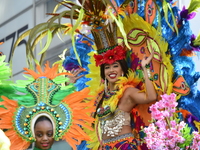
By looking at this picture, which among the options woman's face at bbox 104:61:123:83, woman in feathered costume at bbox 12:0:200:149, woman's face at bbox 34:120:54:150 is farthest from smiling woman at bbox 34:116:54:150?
woman's face at bbox 104:61:123:83

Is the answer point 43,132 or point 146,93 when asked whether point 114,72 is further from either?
point 43,132

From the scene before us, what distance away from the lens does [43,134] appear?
3.59 metres

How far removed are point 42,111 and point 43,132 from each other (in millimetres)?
140

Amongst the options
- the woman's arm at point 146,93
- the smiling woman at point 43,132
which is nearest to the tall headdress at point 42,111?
the smiling woman at point 43,132

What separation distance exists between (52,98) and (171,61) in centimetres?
137

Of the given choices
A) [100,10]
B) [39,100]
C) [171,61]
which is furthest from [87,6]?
[39,100]

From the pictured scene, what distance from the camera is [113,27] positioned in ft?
15.2

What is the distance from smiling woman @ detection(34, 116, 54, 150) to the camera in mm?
3578

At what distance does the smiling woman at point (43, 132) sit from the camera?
358 centimetres

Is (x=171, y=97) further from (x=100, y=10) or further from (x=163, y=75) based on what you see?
A: (x=100, y=10)

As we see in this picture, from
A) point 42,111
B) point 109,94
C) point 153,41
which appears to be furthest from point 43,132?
point 153,41

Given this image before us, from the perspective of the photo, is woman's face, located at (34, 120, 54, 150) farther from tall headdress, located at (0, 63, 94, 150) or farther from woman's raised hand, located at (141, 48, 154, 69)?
woman's raised hand, located at (141, 48, 154, 69)

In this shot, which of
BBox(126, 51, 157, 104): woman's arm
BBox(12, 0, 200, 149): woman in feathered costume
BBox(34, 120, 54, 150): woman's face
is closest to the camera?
BBox(34, 120, 54, 150): woman's face

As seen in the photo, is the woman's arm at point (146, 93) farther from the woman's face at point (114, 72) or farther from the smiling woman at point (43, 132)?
the smiling woman at point (43, 132)
